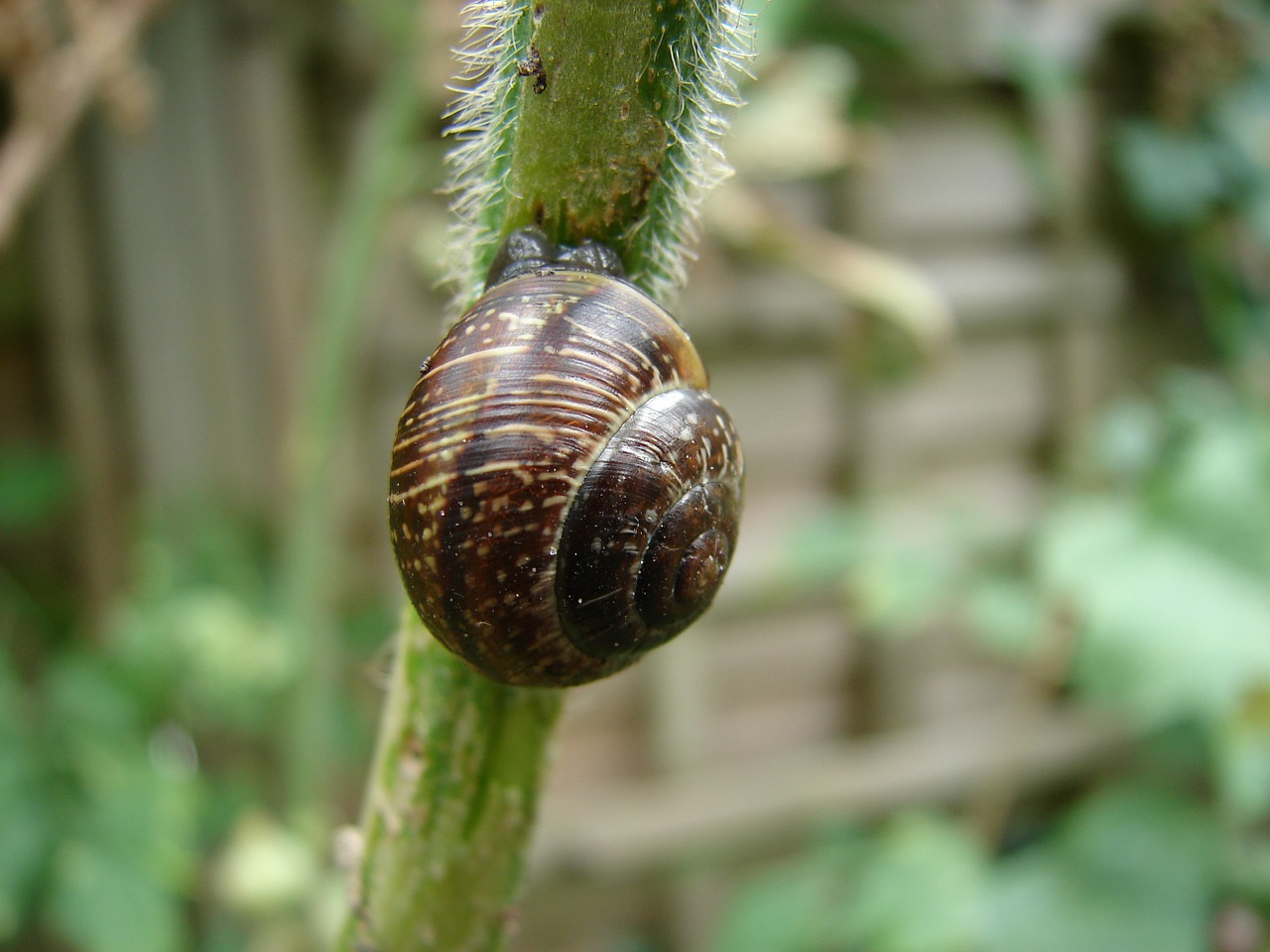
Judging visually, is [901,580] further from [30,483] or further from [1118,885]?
[30,483]

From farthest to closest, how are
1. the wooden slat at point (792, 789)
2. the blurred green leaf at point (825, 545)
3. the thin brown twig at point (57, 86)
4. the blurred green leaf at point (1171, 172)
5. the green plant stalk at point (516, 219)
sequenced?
the blurred green leaf at point (1171, 172) < the wooden slat at point (792, 789) < the blurred green leaf at point (825, 545) < the thin brown twig at point (57, 86) < the green plant stalk at point (516, 219)

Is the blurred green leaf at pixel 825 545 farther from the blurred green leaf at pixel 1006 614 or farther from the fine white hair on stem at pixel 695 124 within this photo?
the fine white hair on stem at pixel 695 124

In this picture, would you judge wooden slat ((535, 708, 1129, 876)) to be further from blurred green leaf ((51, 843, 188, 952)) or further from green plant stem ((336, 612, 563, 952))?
green plant stem ((336, 612, 563, 952))

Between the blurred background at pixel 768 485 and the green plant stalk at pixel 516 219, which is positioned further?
the blurred background at pixel 768 485

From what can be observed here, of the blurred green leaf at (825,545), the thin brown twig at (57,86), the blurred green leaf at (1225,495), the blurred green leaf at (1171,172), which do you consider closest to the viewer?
the thin brown twig at (57,86)

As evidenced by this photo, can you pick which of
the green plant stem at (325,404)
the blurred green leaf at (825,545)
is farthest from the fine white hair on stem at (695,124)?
the blurred green leaf at (825,545)

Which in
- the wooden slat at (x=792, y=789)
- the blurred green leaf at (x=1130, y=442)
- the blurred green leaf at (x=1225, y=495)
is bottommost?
the wooden slat at (x=792, y=789)

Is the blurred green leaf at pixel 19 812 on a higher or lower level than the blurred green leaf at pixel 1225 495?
lower

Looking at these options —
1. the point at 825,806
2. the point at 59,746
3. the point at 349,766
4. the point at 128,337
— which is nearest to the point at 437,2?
the point at 128,337
